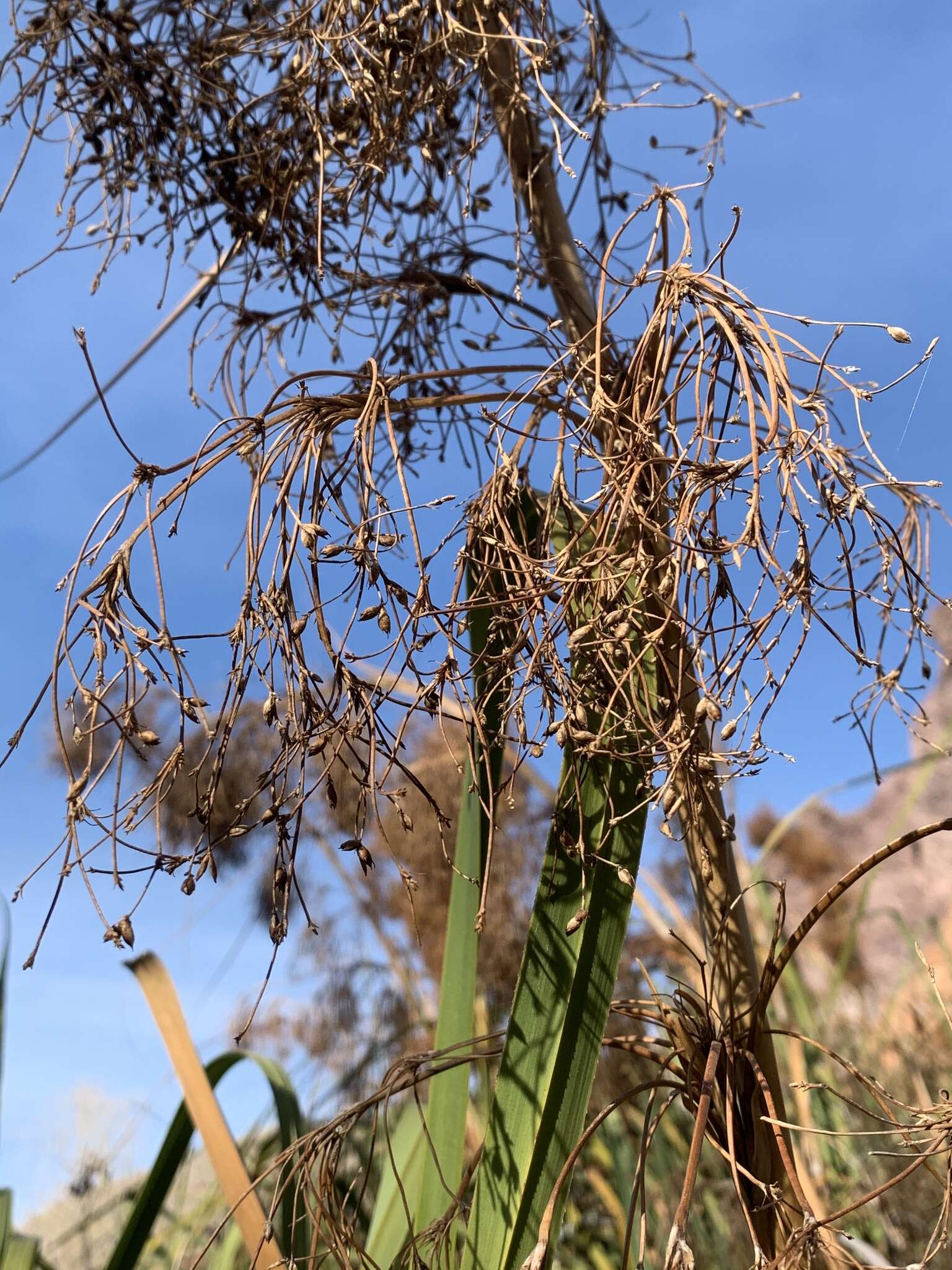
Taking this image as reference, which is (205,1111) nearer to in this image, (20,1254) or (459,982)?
(459,982)

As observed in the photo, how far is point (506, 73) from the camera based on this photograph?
88 centimetres

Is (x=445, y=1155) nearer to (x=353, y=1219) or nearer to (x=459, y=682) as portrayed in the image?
(x=353, y=1219)

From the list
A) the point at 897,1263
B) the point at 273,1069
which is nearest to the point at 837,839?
the point at 897,1263

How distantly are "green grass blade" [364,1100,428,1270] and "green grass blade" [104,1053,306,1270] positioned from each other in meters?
0.07

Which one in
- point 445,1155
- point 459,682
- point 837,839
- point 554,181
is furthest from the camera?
point 837,839

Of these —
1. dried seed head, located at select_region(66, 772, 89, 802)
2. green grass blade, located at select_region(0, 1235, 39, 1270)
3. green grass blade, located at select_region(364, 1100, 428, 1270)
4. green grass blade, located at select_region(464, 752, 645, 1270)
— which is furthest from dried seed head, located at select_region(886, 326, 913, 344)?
green grass blade, located at select_region(0, 1235, 39, 1270)

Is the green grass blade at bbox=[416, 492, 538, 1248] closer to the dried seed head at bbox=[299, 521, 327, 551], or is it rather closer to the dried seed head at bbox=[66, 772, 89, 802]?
the dried seed head at bbox=[299, 521, 327, 551]

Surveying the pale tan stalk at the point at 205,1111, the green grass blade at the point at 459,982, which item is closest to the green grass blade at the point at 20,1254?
the pale tan stalk at the point at 205,1111

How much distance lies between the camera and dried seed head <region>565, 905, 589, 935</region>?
0.54 metres

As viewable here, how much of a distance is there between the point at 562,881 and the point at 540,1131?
0.45 ft

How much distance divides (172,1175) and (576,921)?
48 cm

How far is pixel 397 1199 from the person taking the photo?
2.86ft

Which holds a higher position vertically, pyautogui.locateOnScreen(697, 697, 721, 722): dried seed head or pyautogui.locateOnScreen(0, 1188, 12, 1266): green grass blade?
pyautogui.locateOnScreen(697, 697, 721, 722): dried seed head

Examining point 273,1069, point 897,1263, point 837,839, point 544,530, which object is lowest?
point 897,1263
